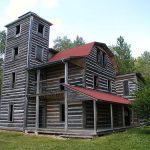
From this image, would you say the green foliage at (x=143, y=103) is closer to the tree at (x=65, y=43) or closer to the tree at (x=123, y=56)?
the tree at (x=123, y=56)

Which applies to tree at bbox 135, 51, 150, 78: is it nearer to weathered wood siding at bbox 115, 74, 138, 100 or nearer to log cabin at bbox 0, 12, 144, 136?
weathered wood siding at bbox 115, 74, 138, 100

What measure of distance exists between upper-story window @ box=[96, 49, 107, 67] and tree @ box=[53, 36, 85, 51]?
3194cm

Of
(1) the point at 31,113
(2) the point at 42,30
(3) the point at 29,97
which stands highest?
(2) the point at 42,30

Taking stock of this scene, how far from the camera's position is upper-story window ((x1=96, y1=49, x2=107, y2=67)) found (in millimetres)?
25794

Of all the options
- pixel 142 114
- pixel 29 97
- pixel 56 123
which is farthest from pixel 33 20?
pixel 142 114

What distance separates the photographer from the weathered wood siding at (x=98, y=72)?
22.8m

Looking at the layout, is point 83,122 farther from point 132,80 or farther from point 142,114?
point 132,80

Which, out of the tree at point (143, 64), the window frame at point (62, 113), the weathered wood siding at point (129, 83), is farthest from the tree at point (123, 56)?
the window frame at point (62, 113)

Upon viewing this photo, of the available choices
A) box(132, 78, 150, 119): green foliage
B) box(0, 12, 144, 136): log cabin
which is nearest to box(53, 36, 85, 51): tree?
box(0, 12, 144, 136): log cabin

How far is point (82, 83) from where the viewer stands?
21.6 m

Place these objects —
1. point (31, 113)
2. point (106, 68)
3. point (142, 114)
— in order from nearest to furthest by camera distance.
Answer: point (142, 114), point (31, 113), point (106, 68)

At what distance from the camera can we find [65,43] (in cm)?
5988

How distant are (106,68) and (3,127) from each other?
43.7ft

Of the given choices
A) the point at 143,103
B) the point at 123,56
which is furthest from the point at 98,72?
the point at 123,56
